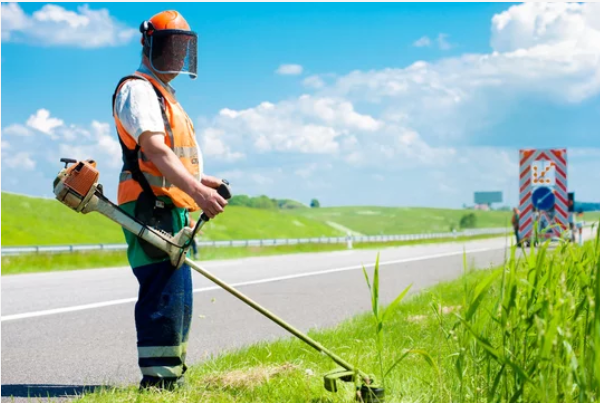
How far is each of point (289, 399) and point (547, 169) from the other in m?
18.2

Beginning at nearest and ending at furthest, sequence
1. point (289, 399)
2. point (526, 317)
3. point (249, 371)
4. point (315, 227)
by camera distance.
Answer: point (526, 317), point (289, 399), point (249, 371), point (315, 227)

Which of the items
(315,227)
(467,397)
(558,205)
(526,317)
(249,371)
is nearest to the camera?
(526,317)

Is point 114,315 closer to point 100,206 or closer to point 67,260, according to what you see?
point 100,206

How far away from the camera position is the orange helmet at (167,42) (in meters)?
4.57

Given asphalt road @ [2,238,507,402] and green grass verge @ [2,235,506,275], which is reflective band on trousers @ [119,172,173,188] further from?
green grass verge @ [2,235,506,275]

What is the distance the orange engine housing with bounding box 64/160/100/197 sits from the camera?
427 cm

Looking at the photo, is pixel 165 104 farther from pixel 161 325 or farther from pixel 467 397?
pixel 467 397

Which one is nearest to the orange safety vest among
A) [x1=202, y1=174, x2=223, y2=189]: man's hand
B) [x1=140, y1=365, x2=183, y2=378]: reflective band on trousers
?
[x1=202, y1=174, x2=223, y2=189]: man's hand

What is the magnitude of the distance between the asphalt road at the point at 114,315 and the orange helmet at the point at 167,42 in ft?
6.85

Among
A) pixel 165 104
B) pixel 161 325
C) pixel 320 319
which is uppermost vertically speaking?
pixel 165 104

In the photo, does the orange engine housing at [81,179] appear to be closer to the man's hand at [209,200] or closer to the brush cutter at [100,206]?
the brush cutter at [100,206]

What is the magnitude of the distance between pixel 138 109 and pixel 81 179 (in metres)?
0.48

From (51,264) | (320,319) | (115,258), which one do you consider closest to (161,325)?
(320,319)

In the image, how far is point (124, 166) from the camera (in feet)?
15.0
